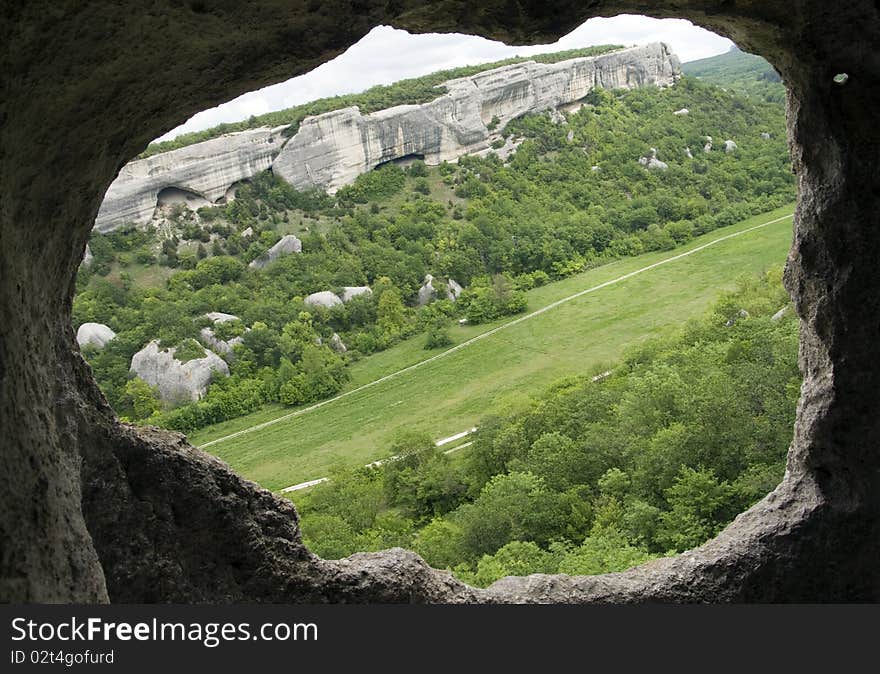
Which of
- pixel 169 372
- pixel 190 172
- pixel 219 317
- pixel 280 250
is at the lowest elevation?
pixel 169 372

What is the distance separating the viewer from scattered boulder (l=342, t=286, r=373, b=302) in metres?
51.9

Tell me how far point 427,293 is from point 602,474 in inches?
1383

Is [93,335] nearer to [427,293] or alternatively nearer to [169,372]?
[169,372]

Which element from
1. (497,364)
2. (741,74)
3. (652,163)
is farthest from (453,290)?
(741,74)

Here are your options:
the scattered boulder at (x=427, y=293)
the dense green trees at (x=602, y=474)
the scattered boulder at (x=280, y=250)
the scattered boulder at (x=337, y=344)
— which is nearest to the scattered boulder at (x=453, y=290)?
the scattered boulder at (x=427, y=293)

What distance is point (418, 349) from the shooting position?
169 ft

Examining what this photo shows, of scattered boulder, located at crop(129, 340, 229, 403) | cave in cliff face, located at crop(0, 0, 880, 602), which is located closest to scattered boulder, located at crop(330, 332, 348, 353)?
scattered boulder, located at crop(129, 340, 229, 403)

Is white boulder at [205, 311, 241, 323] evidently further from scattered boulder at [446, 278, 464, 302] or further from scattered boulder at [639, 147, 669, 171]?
scattered boulder at [639, 147, 669, 171]

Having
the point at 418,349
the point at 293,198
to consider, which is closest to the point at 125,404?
the point at 418,349

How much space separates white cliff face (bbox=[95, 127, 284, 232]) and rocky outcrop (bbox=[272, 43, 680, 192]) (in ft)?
6.63

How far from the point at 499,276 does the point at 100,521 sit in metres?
56.1

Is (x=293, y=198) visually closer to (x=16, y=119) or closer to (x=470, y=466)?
(x=470, y=466)

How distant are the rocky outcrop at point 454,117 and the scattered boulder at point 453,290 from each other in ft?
46.8

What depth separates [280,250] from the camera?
5262 cm
